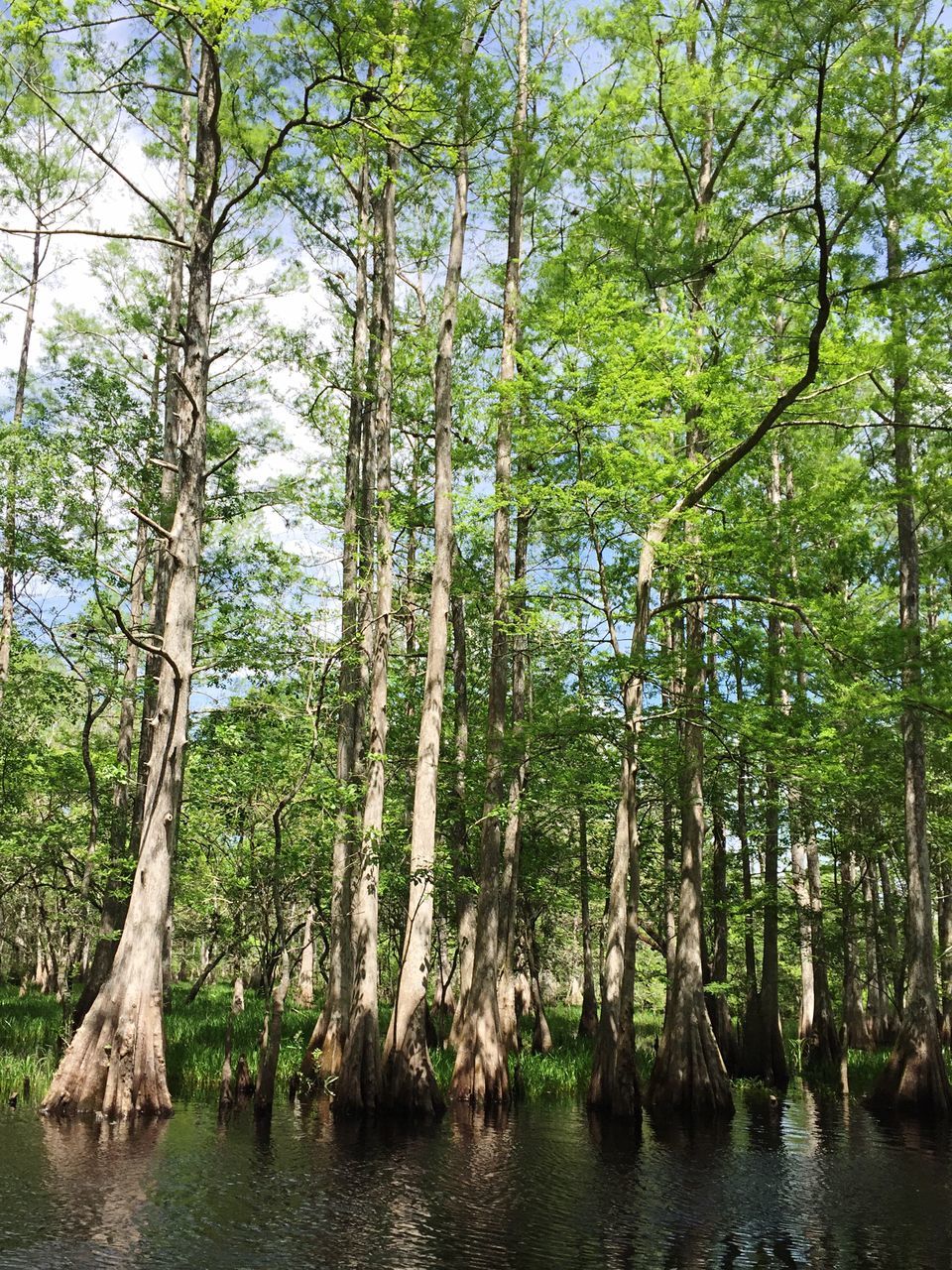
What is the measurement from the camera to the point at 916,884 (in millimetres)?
13188

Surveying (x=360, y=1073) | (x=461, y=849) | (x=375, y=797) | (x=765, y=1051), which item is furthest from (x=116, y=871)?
(x=765, y=1051)

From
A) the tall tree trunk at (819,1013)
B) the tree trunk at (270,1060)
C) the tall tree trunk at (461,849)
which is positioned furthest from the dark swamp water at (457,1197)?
the tall tree trunk at (819,1013)

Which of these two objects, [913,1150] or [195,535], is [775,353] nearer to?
[195,535]

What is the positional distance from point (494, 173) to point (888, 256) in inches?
254

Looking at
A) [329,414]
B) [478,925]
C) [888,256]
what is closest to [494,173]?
[329,414]

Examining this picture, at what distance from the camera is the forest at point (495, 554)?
10172 mm

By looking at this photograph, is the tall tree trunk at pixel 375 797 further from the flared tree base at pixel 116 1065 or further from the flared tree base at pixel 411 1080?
the flared tree base at pixel 116 1065

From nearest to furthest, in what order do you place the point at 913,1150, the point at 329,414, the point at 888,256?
the point at 913,1150 < the point at 888,256 < the point at 329,414

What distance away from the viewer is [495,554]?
15.2 m

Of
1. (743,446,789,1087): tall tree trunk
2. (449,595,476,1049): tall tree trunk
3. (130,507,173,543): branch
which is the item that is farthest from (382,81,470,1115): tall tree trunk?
(743,446,789,1087): tall tree trunk

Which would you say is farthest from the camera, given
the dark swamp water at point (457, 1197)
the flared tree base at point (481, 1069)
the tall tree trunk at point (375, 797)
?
the flared tree base at point (481, 1069)

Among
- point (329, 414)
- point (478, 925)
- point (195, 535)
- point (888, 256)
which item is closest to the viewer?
point (195, 535)

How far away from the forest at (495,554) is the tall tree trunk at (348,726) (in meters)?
0.09

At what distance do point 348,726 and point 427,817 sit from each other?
2.44 metres
